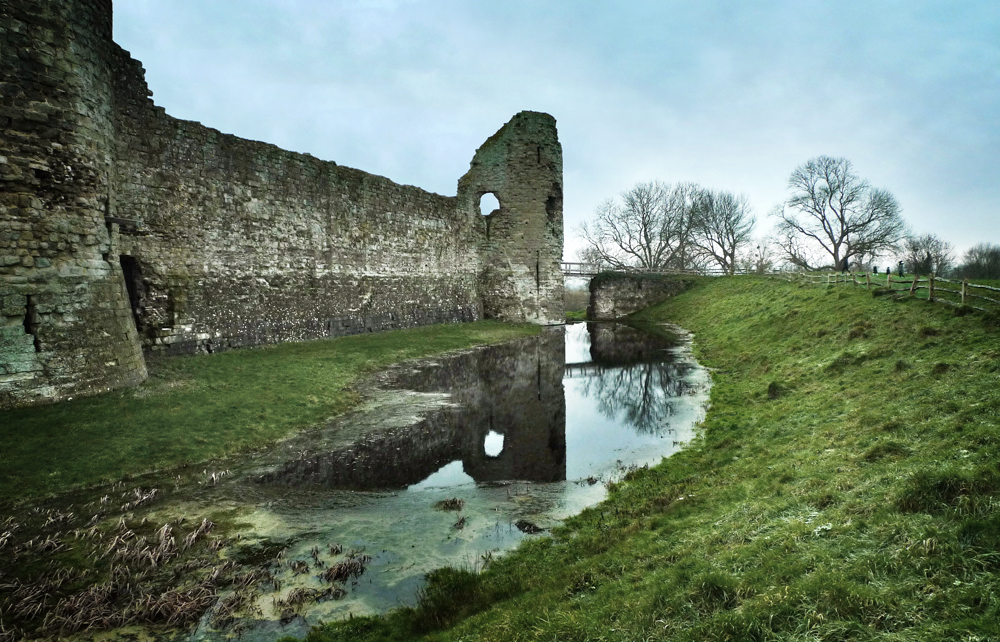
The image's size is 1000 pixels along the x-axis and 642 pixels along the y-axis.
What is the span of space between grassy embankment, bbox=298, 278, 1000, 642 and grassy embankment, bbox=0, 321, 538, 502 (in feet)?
16.5

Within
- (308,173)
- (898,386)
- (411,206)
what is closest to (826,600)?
(898,386)

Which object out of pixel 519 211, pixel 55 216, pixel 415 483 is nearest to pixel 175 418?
pixel 55 216

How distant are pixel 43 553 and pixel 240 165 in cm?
1323

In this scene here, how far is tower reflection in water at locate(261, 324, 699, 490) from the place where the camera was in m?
8.15

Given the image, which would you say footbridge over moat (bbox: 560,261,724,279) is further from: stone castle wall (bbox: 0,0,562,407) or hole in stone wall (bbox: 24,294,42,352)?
hole in stone wall (bbox: 24,294,42,352)

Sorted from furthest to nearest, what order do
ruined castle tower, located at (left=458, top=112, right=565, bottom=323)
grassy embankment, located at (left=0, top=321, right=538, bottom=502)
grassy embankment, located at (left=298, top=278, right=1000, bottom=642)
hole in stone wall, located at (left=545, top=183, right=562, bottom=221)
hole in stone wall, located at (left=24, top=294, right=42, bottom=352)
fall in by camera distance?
1. hole in stone wall, located at (left=545, top=183, right=562, bottom=221)
2. ruined castle tower, located at (left=458, top=112, right=565, bottom=323)
3. hole in stone wall, located at (left=24, top=294, right=42, bottom=352)
4. grassy embankment, located at (left=0, top=321, right=538, bottom=502)
5. grassy embankment, located at (left=298, top=278, right=1000, bottom=642)

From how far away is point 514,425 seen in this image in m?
10.8

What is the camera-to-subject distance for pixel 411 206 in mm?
24281

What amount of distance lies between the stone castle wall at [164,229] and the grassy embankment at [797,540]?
8207mm

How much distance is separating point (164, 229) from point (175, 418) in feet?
23.2

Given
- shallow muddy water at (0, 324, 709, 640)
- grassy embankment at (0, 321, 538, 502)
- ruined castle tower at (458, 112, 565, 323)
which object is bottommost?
shallow muddy water at (0, 324, 709, 640)

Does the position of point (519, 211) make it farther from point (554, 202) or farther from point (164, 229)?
point (164, 229)

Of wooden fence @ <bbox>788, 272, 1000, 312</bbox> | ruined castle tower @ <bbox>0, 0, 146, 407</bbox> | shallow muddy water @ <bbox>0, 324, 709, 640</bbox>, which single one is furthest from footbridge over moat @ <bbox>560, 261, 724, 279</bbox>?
ruined castle tower @ <bbox>0, 0, 146, 407</bbox>

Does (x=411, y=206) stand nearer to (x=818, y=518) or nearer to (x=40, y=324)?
(x=40, y=324)
